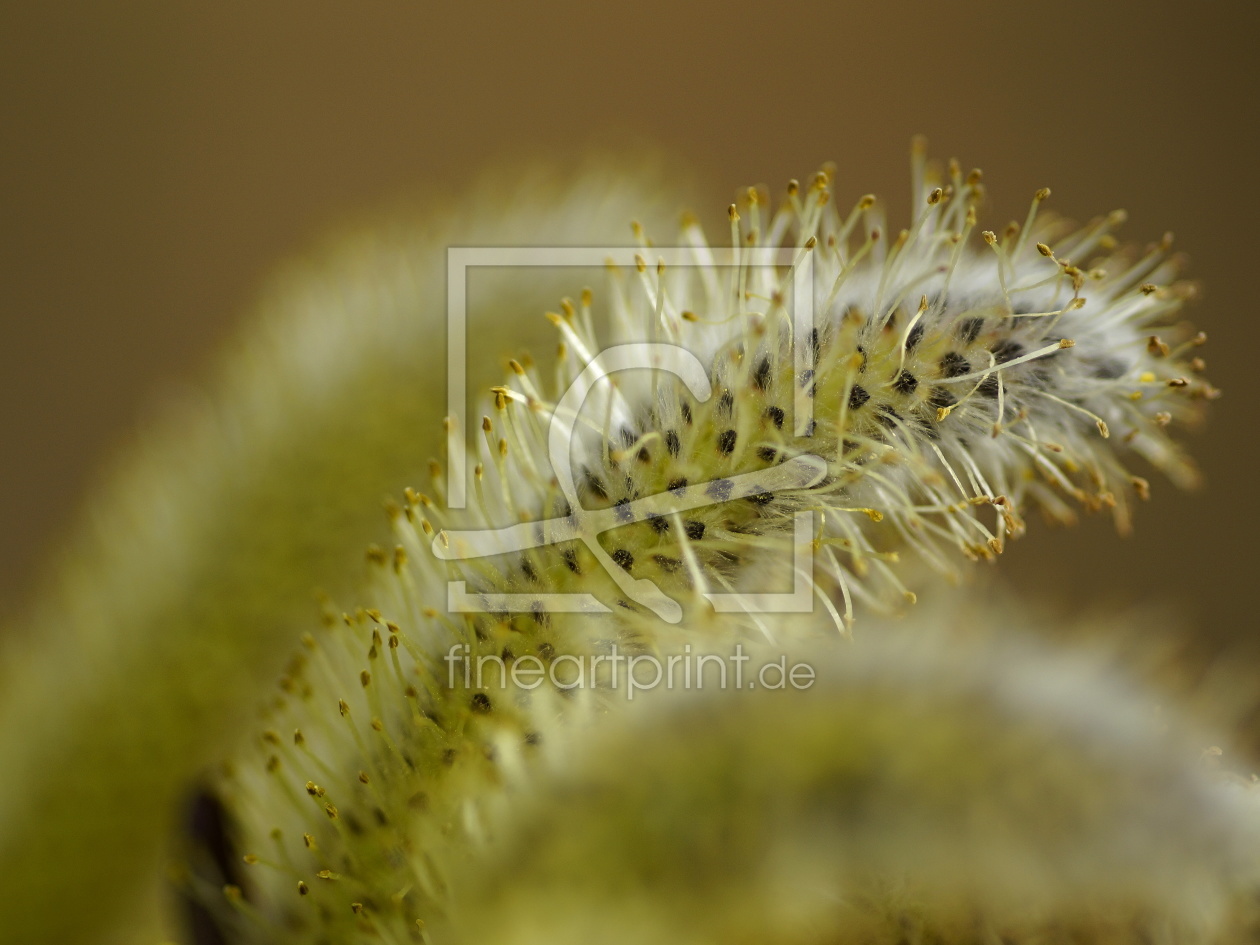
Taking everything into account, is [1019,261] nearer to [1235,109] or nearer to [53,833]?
[53,833]

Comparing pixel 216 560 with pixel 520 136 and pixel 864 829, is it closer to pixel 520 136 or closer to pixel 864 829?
pixel 864 829

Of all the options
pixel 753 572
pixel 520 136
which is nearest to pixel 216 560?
pixel 753 572

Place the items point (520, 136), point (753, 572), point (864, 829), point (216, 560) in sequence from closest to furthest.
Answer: point (864, 829)
point (753, 572)
point (216, 560)
point (520, 136)

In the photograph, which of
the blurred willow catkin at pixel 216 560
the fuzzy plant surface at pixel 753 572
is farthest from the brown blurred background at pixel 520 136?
the fuzzy plant surface at pixel 753 572

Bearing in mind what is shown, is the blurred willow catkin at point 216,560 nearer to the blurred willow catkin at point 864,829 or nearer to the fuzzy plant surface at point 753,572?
the fuzzy plant surface at point 753,572

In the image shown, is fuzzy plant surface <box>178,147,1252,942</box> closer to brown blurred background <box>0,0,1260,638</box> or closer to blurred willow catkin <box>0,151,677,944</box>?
blurred willow catkin <box>0,151,677,944</box>

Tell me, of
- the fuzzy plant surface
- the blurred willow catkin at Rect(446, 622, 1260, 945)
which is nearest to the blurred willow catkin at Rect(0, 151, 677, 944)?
the fuzzy plant surface
